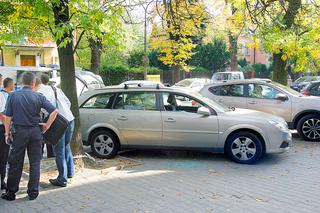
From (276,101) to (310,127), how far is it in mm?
1092

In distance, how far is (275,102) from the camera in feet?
35.0

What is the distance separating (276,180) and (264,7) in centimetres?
599

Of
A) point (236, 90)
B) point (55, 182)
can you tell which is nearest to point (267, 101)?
point (236, 90)

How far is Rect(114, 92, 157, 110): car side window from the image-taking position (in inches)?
337

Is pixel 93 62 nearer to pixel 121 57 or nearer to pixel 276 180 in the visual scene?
pixel 121 57

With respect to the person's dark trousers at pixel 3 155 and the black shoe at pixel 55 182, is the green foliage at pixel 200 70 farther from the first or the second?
the person's dark trousers at pixel 3 155

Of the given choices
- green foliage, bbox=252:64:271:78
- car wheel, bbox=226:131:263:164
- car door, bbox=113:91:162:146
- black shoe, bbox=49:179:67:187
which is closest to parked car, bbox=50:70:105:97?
car door, bbox=113:91:162:146

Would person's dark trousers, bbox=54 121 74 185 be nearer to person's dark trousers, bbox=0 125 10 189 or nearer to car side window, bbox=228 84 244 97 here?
person's dark trousers, bbox=0 125 10 189

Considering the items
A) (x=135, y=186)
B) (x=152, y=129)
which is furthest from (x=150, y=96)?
(x=135, y=186)

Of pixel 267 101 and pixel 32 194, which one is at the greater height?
pixel 267 101

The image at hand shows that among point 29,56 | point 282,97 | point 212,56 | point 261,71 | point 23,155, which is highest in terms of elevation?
point 212,56

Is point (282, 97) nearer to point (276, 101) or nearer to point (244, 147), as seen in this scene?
point (276, 101)

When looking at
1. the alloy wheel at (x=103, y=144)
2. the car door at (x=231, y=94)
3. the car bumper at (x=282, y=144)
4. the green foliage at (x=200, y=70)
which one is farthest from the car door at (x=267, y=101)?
the green foliage at (x=200, y=70)

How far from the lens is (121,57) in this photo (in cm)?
4253
